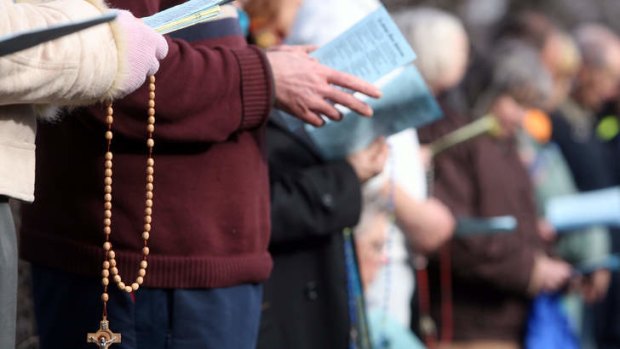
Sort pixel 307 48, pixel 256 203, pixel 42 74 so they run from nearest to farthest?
pixel 42 74 < pixel 256 203 < pixel 307 48

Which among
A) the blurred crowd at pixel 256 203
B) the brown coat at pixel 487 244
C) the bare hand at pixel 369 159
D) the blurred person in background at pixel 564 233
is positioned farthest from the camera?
the blurred person in background at pixel 564 233

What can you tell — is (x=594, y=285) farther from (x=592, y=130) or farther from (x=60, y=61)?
(x=60, y=61)

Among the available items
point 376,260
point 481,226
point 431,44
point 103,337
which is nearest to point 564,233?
point 481,226

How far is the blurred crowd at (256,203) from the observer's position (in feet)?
8.68

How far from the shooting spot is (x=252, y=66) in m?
2.78

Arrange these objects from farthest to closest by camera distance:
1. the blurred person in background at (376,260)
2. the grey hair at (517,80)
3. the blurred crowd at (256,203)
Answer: the grey hair at (517,80), the blurred person in background at (376,260), the blurred crowd at (256,203)

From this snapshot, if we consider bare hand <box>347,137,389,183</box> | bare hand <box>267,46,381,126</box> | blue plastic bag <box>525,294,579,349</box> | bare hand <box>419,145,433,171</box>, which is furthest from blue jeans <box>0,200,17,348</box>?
blue plastic bag <box>525,294,579,349</box>

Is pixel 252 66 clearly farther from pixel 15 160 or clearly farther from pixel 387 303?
pixel 387 303

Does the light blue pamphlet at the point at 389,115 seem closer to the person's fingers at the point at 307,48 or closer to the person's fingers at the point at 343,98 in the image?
the person's fingers at the point at 307,48

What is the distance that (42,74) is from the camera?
2.19m

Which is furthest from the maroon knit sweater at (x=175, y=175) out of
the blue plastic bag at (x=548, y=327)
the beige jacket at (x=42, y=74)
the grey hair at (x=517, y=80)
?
the grey hair at (x=517, y=80)

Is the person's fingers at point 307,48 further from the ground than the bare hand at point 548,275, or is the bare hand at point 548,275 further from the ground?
the person's fingers at point 307,48

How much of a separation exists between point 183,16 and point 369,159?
45.8 inches

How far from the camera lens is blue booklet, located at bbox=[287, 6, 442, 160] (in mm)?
3082
